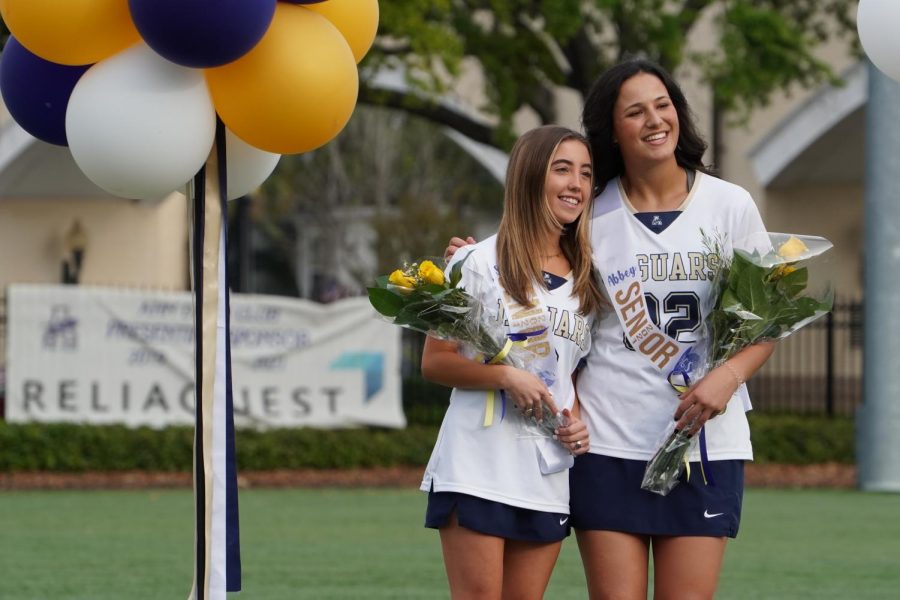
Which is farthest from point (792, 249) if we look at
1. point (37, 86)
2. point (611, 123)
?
point (37, 86)

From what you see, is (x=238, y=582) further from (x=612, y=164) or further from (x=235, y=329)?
(x=235, y=329)

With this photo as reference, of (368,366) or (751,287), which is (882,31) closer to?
(751,287)

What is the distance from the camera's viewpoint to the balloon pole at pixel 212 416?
185 inches

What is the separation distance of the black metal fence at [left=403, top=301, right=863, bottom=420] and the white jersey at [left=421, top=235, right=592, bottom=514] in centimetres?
1280

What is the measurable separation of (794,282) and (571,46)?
1353cm

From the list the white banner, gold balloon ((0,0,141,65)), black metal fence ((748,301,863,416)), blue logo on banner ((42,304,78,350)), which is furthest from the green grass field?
black metal fence ((748,301,863,416))

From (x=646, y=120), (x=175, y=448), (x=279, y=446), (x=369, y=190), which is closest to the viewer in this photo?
(x=646, y=120)

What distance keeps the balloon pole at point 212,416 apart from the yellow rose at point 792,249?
1645 mm

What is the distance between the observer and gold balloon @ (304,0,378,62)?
191 inches

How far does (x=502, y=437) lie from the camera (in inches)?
179

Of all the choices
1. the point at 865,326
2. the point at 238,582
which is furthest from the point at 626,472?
the point at 865,326

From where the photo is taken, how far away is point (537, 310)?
4590 mm

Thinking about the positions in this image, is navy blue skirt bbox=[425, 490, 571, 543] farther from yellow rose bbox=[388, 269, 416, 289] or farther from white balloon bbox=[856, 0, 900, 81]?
white balloon bbox=[856, 0, 900, 81]

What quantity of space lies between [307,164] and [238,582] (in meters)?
29.2
